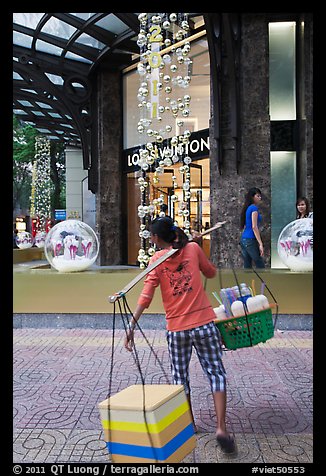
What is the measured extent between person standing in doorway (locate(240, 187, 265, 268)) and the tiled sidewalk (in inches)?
55.0

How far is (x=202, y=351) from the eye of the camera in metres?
3.37

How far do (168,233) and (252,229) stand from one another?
435cm

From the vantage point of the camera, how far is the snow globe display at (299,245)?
22.5 feet

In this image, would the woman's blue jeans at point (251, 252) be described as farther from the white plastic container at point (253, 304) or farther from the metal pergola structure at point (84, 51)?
the white plastic container at point (253, 304)

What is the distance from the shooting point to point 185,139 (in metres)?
8.04

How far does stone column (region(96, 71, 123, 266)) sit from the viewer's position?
48.5ft

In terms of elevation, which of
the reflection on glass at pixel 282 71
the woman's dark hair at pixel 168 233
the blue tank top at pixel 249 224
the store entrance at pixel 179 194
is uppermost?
the reflection on glass at pixel 282 71

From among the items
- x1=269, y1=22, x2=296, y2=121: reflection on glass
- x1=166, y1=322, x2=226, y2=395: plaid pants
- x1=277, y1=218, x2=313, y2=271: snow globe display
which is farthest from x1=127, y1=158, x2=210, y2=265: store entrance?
x1=166, y1=322, x2=226, y2=395: plaid pants

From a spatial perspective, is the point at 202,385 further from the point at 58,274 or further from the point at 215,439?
the point at 58,274

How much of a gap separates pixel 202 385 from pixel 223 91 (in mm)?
6690

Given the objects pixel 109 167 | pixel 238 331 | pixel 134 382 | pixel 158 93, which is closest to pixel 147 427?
pixel 238 331

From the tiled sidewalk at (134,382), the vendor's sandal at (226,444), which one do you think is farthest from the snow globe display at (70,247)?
the vendor's sandal at (226,444)

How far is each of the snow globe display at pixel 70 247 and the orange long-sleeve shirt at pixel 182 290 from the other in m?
4.01
